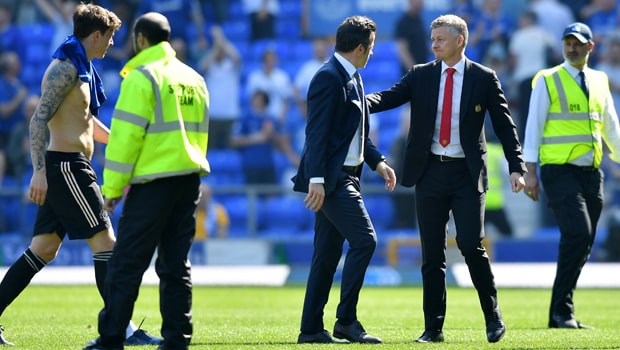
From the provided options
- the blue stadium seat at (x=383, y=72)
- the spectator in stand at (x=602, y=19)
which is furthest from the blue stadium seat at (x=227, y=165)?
the spectator in stand at (x=602, y=19)

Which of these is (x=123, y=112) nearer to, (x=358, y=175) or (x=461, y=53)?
(x=358, y=175)

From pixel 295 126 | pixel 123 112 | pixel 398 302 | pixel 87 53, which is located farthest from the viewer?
pixel 295 126

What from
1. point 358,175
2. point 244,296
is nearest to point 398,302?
point 244,296

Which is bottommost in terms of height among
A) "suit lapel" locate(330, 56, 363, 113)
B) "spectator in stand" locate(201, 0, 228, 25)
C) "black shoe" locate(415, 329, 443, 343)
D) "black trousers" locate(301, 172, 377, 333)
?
"black shoe" locate(415, 329, 443, 343)

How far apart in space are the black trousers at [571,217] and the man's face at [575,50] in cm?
97

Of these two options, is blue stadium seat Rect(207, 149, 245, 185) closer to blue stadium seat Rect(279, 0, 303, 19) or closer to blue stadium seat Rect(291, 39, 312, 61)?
blue stadium seat Rect(291, 39, 312, 61)

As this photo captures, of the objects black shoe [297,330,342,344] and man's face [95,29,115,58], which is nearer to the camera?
man's face [95,29,115,58]

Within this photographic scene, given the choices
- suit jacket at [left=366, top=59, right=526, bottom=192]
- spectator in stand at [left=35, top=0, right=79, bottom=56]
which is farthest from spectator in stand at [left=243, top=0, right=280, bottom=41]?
suit jacket at [left=366, top=59, right=526, bottom=192]

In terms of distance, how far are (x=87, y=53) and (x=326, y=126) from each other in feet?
5.75

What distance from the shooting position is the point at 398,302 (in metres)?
13.8

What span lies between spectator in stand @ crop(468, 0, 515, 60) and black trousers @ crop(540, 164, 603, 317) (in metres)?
12.4

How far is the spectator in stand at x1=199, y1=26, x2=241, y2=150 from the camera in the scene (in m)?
22.8

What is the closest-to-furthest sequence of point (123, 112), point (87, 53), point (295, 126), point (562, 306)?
point (123, 112)
point (87, 53)
point (562, 306)
point (295, 126)

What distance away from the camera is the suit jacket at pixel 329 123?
805cm
